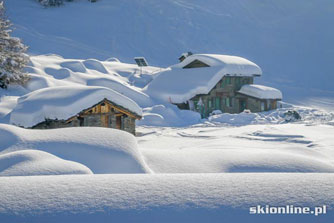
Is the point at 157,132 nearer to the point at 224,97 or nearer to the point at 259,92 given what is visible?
the point at 224,97

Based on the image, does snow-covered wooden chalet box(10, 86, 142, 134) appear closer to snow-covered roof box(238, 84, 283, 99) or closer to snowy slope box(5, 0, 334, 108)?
snow-covered roof box(238, 84, 283, 99)

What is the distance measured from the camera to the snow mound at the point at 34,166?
6062 millimetres

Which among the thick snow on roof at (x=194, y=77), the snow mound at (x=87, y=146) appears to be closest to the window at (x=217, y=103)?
the thick snow on roof at (x=194, y=77)

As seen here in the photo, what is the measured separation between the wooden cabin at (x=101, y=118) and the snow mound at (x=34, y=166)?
37.0ft

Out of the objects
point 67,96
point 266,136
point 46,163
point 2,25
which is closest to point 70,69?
point 2,25

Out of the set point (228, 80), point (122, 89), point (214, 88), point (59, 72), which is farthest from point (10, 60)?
point (228, 80)

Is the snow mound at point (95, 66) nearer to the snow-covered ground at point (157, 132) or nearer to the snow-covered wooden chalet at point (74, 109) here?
the snow-covered ground at point (157, 132)

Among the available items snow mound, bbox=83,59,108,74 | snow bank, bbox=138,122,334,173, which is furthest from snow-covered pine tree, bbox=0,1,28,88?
snow bank, bbox=138,122,334,173

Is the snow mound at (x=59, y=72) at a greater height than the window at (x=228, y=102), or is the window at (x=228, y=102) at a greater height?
the snow mound at (x=59, y=72)

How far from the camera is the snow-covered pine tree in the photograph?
2723cm

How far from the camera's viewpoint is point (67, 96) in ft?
61.3

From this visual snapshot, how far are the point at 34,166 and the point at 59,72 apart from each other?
2887 centimetres

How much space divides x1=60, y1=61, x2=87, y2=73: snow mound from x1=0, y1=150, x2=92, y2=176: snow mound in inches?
1182

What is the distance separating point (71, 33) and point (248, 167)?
5659 cm
